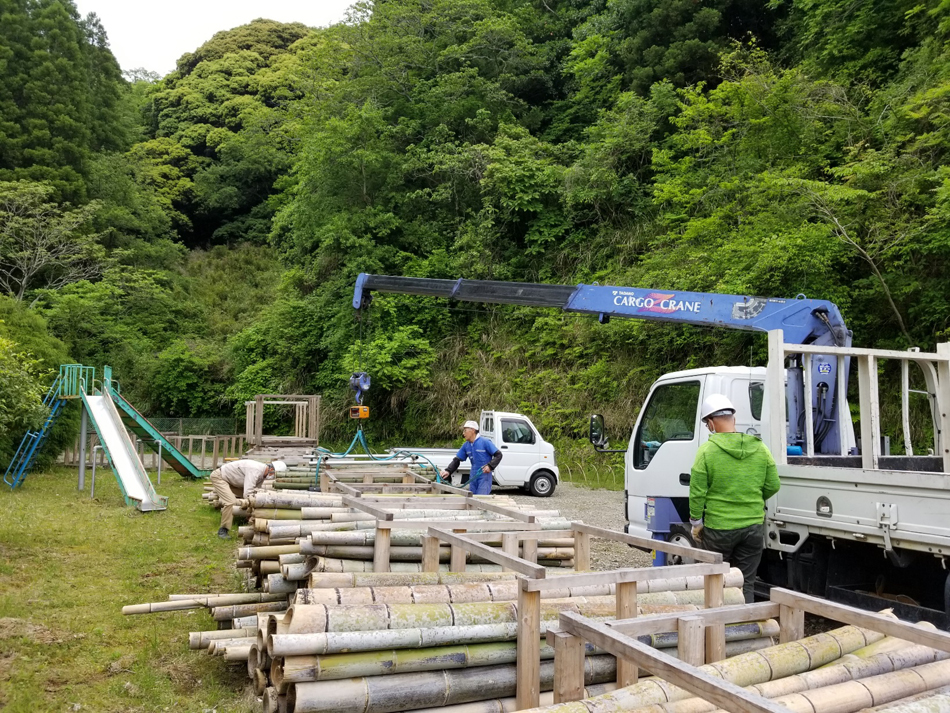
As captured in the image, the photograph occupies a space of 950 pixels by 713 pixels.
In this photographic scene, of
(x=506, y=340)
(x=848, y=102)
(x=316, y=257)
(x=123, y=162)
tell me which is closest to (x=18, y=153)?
(x=123, y=162)

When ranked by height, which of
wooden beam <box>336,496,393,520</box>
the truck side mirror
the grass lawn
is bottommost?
the grass lawn

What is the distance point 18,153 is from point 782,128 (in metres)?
30.7

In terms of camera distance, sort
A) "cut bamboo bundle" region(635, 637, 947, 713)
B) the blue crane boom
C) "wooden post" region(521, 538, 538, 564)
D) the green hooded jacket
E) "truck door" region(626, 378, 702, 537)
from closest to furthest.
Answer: "cut bamboo bundle" region(635, 637, 947, 713) < "wooden post" region(521, 538, 538, 564) < the green hooded jacket < the blue crane boom < "truck door" region(626, 378, 702, 537)

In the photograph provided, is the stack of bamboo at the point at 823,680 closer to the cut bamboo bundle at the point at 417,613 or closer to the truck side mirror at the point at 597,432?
the cut bamboo bundle at the point at 417,613

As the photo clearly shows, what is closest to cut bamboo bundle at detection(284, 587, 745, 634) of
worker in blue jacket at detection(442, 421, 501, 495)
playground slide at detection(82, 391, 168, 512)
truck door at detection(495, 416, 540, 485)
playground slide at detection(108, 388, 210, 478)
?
worker in blue jacket at detection(442, 421, 501, 495)

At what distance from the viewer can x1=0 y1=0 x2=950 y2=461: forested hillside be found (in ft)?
45.3

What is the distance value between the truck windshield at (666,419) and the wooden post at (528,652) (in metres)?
4.04

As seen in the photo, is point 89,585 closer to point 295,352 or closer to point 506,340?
point 506,340

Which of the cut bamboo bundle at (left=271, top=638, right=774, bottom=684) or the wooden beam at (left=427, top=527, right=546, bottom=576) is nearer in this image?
the cut bamboo bundle at (left=271, top=638, right=774, bottom=684)

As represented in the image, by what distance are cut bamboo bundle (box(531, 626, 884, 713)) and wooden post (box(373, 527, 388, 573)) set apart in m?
2.21

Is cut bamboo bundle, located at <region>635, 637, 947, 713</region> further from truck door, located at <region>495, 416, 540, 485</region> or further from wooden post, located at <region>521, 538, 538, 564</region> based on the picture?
truck door, located at <region>495, 416, 540, 485</region>

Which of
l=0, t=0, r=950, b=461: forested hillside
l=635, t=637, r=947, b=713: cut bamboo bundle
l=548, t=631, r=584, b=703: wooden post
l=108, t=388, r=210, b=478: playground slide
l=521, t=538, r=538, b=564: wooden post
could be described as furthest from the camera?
l=108, t=388, r=210, b=478: playground slide

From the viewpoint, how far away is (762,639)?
4.00 metres

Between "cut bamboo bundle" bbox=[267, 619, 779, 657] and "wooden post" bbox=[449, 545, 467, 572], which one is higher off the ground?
"wooden post" bbox=[449, 545, 467, 572]
